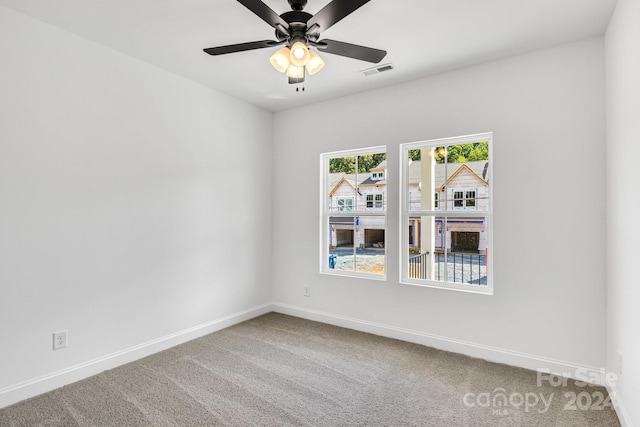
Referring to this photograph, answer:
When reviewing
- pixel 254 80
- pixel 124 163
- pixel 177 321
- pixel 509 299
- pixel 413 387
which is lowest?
pixel 413 387

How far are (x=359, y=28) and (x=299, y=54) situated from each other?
771 millimetres

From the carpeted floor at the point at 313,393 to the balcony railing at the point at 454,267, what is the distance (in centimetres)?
69

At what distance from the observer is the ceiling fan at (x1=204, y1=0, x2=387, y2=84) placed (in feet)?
5.68

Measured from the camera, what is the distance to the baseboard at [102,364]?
88.9 inches

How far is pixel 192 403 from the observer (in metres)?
2.25

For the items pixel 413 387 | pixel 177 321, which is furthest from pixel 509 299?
pixel 177 321

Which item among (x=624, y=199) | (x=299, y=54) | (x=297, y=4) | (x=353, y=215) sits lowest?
(x=353, y=215)

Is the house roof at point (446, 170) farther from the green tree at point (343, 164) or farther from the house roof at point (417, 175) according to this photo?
the green tree at point (343, 164)

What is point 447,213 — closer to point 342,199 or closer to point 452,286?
point 452,286

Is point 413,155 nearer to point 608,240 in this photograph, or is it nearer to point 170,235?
point 608,240

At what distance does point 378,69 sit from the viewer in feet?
10.2

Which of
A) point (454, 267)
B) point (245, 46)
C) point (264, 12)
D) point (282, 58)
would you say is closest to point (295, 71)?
point (282, 58)

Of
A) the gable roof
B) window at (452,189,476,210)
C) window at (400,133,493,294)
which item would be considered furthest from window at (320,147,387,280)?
window at (452,189,476,210)

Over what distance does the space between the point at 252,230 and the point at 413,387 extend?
2.50 m
